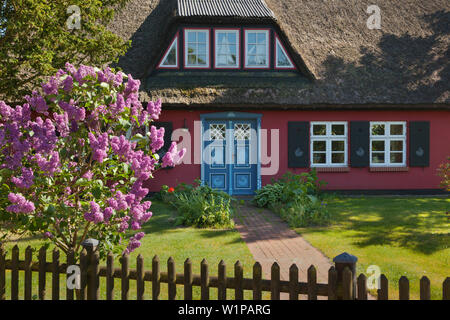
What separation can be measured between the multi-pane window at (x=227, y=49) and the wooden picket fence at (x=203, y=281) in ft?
32.8

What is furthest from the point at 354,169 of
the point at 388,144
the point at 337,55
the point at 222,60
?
the point at 222,60

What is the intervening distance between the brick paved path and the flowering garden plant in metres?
2.14

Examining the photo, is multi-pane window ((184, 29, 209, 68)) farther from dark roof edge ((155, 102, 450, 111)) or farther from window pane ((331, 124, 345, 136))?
window pane ((331, 124, 345, 136))

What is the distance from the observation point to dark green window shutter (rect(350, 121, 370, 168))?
12.6m

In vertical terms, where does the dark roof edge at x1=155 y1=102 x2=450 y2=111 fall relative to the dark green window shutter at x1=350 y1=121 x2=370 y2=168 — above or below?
above

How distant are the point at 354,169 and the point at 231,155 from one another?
4.02m

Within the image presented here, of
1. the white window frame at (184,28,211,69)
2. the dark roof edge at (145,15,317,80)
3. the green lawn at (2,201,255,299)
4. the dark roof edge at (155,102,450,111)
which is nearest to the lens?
the green lawn at (2,201,255,299)

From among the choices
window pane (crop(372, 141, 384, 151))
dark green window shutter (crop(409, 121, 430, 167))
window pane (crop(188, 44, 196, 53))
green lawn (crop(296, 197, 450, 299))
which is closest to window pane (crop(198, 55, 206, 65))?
window pane (crop(188, 44, 196, 53))

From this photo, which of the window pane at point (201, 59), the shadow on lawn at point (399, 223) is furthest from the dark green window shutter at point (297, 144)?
the window pane at point (201, 59)

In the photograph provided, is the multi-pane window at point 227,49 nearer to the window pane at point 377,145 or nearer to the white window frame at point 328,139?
the white window frame at point 328,139

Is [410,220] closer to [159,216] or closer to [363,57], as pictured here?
[159,216]

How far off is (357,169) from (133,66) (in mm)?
7918

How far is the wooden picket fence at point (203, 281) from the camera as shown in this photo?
2914 millimetres
